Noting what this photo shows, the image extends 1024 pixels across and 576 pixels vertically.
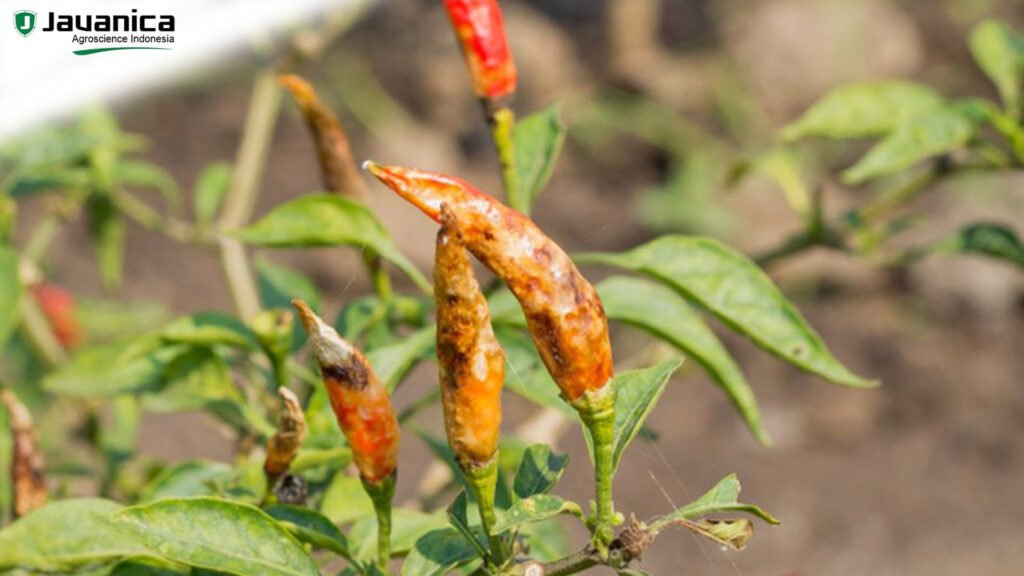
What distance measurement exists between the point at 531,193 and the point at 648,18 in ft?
13.0

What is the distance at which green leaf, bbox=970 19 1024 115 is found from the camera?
142cm

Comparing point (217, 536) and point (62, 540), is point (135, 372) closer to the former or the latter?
point (62, 540)

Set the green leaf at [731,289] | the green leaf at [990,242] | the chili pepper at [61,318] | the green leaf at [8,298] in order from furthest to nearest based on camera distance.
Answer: the chili pepper at [61,318] → the green leaf at [990,242] → the green leaf at [8,298] → the green leaf at [731,289]

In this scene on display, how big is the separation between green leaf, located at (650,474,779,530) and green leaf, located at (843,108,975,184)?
53 cm

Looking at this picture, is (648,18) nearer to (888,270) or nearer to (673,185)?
(673,185)

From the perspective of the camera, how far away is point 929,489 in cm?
353

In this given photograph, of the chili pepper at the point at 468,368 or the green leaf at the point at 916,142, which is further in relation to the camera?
the green leaf at the point at 916,142

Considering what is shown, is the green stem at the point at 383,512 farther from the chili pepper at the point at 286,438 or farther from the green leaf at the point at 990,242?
the green leaf at the point at 990,242

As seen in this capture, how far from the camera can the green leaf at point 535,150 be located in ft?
3.66

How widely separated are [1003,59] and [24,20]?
113cm

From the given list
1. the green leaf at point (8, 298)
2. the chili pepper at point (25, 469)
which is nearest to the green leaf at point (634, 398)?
the chili pepper at point (25, 469)

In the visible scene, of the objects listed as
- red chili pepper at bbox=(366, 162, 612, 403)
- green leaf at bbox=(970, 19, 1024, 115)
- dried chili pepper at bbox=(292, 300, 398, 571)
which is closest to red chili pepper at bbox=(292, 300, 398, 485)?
dried chili pepper at bbox=(292, 300, 398, 571)

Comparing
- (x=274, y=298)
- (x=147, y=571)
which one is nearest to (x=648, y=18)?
(x=274, y=298)

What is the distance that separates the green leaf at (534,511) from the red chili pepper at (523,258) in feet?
0.28
